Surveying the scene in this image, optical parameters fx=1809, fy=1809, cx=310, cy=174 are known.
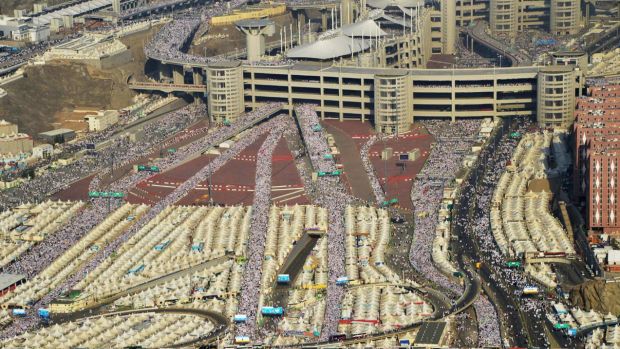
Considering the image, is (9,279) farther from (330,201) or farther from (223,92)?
(223,92)

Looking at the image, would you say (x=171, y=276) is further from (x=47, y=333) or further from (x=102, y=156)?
(x=102, y=156)

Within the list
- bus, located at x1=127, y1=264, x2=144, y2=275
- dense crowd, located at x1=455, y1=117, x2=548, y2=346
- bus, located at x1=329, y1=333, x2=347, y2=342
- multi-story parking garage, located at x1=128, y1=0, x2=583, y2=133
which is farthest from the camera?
multi-story parking garage, located at x1=128, y1=0, x2=583, y2=133

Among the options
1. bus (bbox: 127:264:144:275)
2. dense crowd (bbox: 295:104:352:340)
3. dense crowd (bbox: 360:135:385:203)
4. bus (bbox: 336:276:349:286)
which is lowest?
dense crowd (bbox: 360:135:385:203)

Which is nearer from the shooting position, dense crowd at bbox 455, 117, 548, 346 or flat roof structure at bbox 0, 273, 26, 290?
dense crowd at bbox 455, 117, 548, 346

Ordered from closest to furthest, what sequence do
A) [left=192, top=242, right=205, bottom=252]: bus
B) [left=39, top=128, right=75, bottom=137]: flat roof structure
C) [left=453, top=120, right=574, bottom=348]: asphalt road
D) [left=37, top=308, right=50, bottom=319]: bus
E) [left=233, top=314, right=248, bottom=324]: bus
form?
[left=453, top=120, right=574, bottom=348]: asphalt road → [left=233, top=314, right=248, bottom=324]: bus → [left=37, top=308, right=50, bottom=319]: bus → [left=192, top=242, right=205, bottom=252]: bus → [left=39, top=128, right=75, bottom=137]: flat roof structure

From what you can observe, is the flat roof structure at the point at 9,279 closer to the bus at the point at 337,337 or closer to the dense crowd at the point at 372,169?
the bus at the point at 337,337

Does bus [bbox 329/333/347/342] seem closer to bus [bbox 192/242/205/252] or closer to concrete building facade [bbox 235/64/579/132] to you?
bus [bbox 192/242/205/252]

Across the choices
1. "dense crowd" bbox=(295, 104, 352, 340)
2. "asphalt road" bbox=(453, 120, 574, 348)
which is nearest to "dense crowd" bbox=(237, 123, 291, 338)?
"dense crowd" bbox=(295, 104, 352, 340)

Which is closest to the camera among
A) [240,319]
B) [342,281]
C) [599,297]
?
[240,319]

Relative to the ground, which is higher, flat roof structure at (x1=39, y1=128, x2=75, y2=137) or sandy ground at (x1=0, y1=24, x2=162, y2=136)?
sandy ground at (x1=0, y1=24, x2=162, y2=136)

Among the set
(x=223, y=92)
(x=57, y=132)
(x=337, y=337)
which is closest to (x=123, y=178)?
(x=57, y=132)
